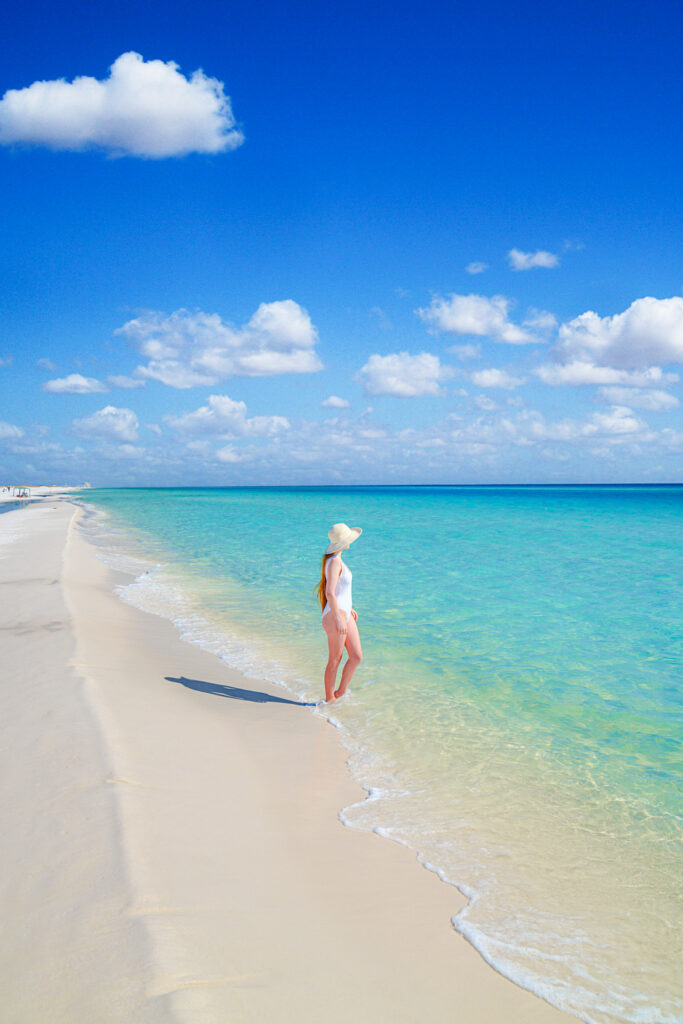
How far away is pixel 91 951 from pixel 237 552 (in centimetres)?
2006

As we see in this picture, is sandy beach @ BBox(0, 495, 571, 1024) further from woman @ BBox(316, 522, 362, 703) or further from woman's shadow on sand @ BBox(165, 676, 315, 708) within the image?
woman @ BBox(316, 522, 362, 703)

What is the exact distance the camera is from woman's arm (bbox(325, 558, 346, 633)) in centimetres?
650

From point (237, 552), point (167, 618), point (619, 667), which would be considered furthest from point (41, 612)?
point (237, 552)

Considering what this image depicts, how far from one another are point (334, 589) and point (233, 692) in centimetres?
199

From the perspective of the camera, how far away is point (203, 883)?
3.48m

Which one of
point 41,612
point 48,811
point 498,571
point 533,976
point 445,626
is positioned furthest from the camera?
point 498,571

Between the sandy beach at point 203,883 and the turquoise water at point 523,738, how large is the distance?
322 mm

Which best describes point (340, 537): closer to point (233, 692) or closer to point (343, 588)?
point (343, 588)

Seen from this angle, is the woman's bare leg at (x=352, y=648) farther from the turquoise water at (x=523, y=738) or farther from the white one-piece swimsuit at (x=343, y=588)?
the turquoise water at (x=523, y=738)

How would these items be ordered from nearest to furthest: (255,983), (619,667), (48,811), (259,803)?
(255,983) < (48,811) < (259,803) < (619,667)

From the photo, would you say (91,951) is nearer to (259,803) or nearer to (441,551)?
(259,803)

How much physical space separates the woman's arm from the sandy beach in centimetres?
109

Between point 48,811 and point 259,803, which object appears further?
point 259,803

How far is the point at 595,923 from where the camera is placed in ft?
11.7
